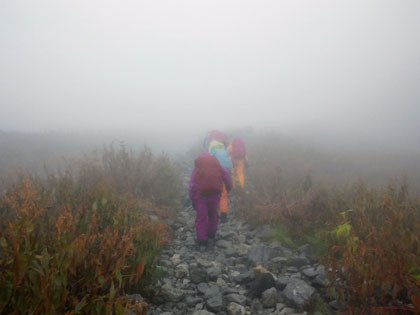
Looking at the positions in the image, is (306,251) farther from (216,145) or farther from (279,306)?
(216,145)

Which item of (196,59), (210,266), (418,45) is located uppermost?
(196,59)

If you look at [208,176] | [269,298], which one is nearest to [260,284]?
[269,298]

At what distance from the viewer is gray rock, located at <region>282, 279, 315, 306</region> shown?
119 inches

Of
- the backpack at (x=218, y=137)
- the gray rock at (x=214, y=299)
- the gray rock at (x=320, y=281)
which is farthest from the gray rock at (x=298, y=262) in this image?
the backpack at (x=218, y=137)

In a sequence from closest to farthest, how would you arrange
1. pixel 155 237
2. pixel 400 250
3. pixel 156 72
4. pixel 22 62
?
pixel 400 250 → pixel 155 237 → pixel 22 62 → pixel 156 72

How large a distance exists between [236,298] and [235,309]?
188 mm

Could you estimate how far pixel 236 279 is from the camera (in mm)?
3701

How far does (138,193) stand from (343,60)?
3357 inches

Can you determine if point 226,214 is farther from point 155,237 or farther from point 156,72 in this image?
point 156,72

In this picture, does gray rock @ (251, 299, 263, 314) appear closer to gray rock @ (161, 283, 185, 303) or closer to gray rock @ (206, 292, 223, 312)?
gray rock @ (206, 292, 223, 312)

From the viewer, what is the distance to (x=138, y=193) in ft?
20.9

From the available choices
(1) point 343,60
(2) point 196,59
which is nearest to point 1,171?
(1) point 343,60

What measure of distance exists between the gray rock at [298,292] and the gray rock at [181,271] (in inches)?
51.8

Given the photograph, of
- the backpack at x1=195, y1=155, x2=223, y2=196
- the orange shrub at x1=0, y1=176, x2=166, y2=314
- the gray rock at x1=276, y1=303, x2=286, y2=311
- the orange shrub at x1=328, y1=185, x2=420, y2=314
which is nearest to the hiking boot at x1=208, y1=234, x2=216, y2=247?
the backpack at x1=195, y1=155, x2=223, y2=196
